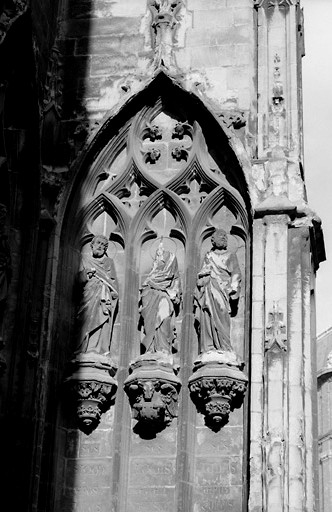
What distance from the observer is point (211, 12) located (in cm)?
1758

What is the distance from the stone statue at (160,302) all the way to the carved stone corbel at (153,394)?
0.77 feet

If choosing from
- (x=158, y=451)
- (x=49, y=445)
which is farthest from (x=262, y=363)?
(x=49, y=445)

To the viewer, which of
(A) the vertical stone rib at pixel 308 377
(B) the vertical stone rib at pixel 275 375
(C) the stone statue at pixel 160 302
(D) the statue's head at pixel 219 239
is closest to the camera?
(B) the vertical stone rib at pixel 275 375

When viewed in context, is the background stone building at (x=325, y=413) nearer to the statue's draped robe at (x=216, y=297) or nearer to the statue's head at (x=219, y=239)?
the statue's head at (x=219, y=239)

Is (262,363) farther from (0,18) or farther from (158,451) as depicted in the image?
(0,18)

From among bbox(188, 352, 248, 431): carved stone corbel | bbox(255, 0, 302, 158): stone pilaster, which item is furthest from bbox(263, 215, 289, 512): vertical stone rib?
bbox(255, 0, 302, 158): stone pilaster

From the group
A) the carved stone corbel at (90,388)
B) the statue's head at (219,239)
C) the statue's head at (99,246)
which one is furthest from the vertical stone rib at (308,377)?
the statue's head at (99,246)

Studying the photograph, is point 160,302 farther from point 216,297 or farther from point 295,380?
point 295,380

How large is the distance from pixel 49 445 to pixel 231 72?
5.05m

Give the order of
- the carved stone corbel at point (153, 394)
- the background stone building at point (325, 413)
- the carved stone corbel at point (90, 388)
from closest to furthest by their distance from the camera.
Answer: the carved stone corbel at point (153, 394)
the carved stone corbel at point (90, 388)
the background stone building at point (325, 413)

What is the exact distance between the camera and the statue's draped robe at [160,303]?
16.0m

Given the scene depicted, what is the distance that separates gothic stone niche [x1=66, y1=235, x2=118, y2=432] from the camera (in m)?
15.8

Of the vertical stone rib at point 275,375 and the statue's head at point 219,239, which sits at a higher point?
the statue's head at point 219,239

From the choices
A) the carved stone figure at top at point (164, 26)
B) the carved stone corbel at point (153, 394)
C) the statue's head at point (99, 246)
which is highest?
the carved stone figure at top at point (164, 26)
